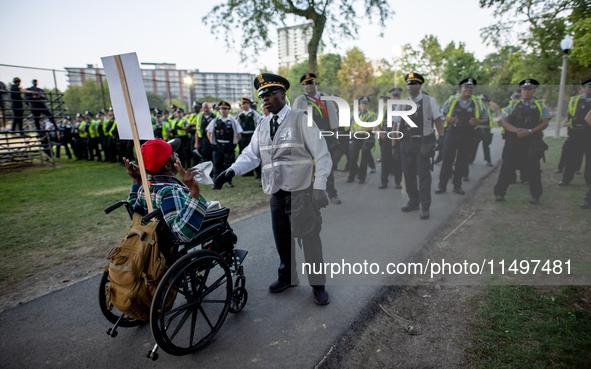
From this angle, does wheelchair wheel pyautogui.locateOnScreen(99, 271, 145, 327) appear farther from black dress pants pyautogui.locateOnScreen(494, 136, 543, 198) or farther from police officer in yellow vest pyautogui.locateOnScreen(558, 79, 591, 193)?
police officer in yellow vest pyautogui.locateOnScreen(558, 79, 591, 193)

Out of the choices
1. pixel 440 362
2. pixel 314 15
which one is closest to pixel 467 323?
pixel 440 362

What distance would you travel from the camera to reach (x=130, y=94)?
271 centimetres

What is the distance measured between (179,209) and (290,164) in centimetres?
109

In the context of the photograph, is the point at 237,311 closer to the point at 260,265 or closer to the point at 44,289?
the point at 260,265

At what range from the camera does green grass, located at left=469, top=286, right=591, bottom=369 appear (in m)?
2.35

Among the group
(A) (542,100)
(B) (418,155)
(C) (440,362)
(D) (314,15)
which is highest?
(D) (314,15)

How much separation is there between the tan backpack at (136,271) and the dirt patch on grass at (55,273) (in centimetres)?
195

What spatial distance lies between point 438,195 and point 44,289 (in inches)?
269

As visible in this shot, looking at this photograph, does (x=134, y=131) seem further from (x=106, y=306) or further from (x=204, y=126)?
(x=204, y=126)

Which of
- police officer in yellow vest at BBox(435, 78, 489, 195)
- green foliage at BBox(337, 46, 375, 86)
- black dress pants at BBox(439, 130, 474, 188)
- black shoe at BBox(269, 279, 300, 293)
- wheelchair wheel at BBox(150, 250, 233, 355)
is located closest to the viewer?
wheelchair wheel at BBox(150, 250, 233, 355)

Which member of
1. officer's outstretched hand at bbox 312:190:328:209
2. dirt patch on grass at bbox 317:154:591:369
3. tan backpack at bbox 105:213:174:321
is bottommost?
dirt patch on grass at bbox 317:154:591:369

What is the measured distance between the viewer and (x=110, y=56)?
2.59 m

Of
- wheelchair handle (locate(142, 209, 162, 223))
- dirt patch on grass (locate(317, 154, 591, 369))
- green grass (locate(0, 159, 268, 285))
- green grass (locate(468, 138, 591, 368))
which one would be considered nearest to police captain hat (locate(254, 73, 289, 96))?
wheelchair handle (locate(142, 209, 162, 223))

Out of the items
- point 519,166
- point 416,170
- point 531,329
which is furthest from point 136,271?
point 519,166
